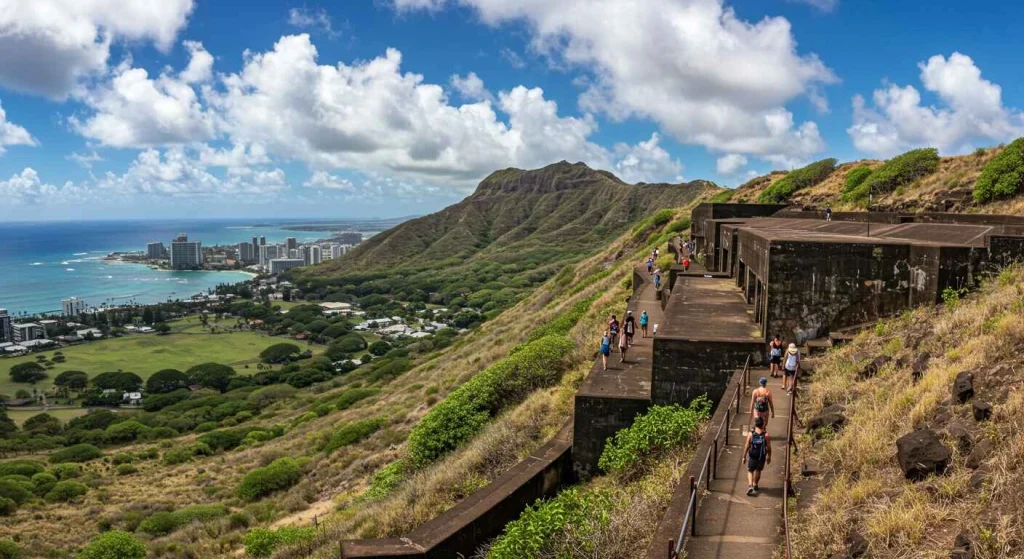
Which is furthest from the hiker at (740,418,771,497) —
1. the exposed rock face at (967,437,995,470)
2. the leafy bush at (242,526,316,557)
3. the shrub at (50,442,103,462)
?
the shrub at (50,442,103,462)

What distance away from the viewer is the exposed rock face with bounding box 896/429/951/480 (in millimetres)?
4984

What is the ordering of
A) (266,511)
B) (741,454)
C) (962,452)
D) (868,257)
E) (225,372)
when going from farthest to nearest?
1. (225,372)
2. (266,511)
3. (868,257)
4. (741,454)
5. (962,452)

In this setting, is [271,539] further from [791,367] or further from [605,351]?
[791,367]

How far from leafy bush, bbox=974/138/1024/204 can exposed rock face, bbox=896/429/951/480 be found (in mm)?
19444

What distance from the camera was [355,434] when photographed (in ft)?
71.3

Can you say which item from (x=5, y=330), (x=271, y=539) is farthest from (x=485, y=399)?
(x=5, y=330)

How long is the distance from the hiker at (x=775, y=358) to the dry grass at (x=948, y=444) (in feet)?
2.67

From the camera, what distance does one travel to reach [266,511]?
17359 mm

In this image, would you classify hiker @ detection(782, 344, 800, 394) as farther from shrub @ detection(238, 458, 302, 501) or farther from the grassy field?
the grassy field

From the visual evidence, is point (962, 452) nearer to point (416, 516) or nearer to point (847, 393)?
point (847, 393)

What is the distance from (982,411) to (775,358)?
4079 millimetres

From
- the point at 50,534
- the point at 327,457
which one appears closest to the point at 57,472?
the point at 50,534

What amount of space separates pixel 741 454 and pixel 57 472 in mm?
32416

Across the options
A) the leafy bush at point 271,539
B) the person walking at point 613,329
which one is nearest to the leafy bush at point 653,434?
the person walking at point 613,329
